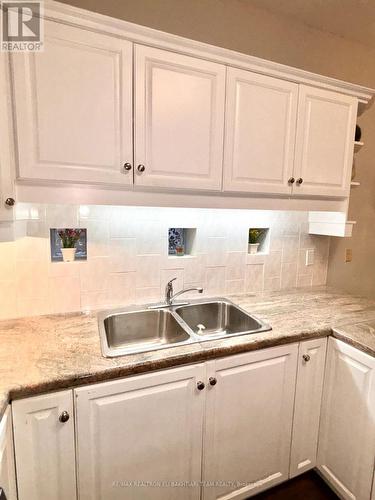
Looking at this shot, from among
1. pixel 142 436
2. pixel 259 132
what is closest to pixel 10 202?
pixel 142 436

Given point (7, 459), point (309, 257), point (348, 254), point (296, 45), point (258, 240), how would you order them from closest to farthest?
point (7, 459), point (296, 45), point (258, 240), point (309, 257), point (348, 254)

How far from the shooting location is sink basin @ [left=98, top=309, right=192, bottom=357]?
151 centimetres

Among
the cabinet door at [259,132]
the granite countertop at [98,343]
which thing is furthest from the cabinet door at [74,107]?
the granite countertop at [98,343]

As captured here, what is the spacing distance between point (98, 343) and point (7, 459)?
450 millimetres

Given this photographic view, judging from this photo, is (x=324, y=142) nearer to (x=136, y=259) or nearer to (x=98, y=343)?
(x=136, y=259)

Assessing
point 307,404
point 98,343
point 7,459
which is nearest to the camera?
point 7,459

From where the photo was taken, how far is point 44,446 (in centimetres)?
99

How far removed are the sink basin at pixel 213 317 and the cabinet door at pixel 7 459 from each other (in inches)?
36.1

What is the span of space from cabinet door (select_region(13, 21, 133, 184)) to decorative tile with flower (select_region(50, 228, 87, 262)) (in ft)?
1.34

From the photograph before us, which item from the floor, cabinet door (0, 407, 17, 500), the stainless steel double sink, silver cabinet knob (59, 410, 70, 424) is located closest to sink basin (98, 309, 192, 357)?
the stainless steel double sink

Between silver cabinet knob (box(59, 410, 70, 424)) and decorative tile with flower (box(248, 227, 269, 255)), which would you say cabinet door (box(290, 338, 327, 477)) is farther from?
silver cabinet knob (box(59, 410, 70, 424))

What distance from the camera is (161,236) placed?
1695mm

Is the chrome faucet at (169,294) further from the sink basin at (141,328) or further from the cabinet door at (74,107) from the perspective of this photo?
the cabinet door at (74,107)

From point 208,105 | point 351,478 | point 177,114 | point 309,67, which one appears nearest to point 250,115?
point 208,105
